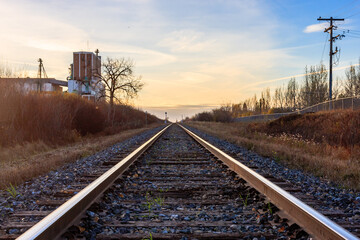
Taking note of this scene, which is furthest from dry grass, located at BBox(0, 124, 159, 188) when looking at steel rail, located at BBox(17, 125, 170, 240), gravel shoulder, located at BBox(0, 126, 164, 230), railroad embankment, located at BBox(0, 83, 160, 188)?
steel rail, located at BBox(17, 125, 170, 240)

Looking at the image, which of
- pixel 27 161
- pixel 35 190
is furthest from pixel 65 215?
pixel 27 161

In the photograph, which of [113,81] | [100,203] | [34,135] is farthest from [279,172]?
[113,81]

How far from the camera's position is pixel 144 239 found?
8.57ft

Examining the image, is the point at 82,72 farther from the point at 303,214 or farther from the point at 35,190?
the point at 303,214

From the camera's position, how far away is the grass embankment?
625 cm

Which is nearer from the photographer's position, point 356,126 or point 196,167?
point 196,167

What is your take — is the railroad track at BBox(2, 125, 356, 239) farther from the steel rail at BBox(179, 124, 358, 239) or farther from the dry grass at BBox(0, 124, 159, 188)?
the dry grass at BBox(0, 124, 159, 188)

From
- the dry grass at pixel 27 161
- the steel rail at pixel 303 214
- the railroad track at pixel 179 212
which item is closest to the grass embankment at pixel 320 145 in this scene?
the steel rail at pixel 303 214

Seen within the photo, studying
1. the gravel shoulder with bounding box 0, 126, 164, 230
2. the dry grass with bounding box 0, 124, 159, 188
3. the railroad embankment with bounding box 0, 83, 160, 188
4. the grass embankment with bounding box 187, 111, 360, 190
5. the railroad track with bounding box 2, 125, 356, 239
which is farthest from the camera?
the railroad embankment with bounding box 0, 83, 160, 188

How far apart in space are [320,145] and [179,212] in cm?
918

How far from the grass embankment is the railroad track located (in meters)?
2.21

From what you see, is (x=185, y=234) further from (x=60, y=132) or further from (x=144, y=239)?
(x=60, y=132)

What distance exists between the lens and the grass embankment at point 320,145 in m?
6.25

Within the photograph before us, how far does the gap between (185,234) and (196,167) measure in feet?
12.6
